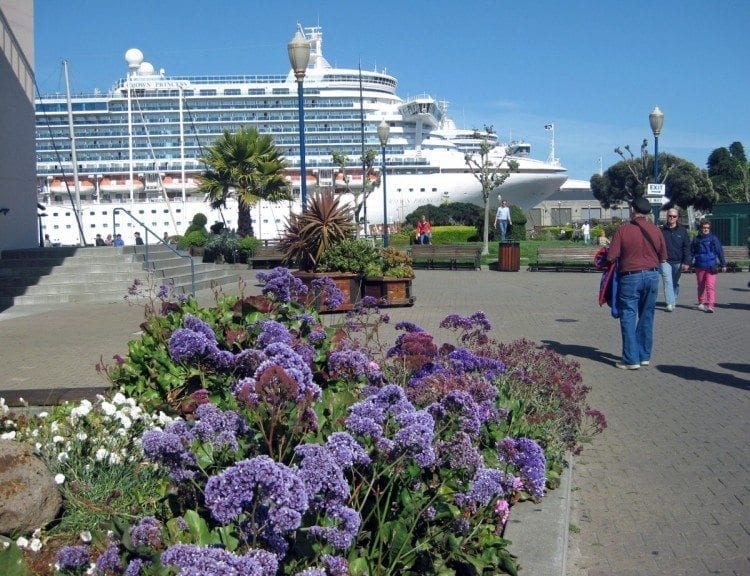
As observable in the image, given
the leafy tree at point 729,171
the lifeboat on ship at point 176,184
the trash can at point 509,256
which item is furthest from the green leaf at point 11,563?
the leafy tree at point 729,171

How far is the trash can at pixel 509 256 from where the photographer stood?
25.4 metres

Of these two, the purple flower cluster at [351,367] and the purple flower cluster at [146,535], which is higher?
the purple flower cluster at [351,367]

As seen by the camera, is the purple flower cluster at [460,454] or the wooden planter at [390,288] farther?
the wooden planter at [390,288]

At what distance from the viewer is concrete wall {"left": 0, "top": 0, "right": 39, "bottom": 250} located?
17.8 m

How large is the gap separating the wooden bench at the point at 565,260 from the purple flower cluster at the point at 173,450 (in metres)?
23.4

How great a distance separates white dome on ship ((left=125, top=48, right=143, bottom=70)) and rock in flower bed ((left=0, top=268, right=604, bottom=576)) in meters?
62.5

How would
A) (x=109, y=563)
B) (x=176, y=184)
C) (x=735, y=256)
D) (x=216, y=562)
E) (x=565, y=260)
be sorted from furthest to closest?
(x=176, y=184)
(x=565, y=260)
(x=735, y=256)
(x=109, y=563)
(x=216, y=562)

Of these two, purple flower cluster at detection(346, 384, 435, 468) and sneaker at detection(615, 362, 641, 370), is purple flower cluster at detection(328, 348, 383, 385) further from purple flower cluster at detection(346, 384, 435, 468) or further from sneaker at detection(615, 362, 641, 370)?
sneaker at detection(615, 362, 641, 370)

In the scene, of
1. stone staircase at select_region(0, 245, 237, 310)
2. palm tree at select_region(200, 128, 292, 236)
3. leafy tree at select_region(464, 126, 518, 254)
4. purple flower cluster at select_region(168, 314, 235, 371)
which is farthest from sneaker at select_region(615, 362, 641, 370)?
leafy tree at select_region(464, 126, 518, 254)

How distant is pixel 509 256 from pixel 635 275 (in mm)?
16430

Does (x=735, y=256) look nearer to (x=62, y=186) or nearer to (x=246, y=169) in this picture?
(x=246, y=169)

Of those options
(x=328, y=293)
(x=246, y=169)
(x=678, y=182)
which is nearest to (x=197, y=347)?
(x=328, y=293)

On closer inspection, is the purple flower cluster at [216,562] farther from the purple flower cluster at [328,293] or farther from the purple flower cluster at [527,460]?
the purple flower cluster at [328,293]

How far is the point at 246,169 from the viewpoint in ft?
103
